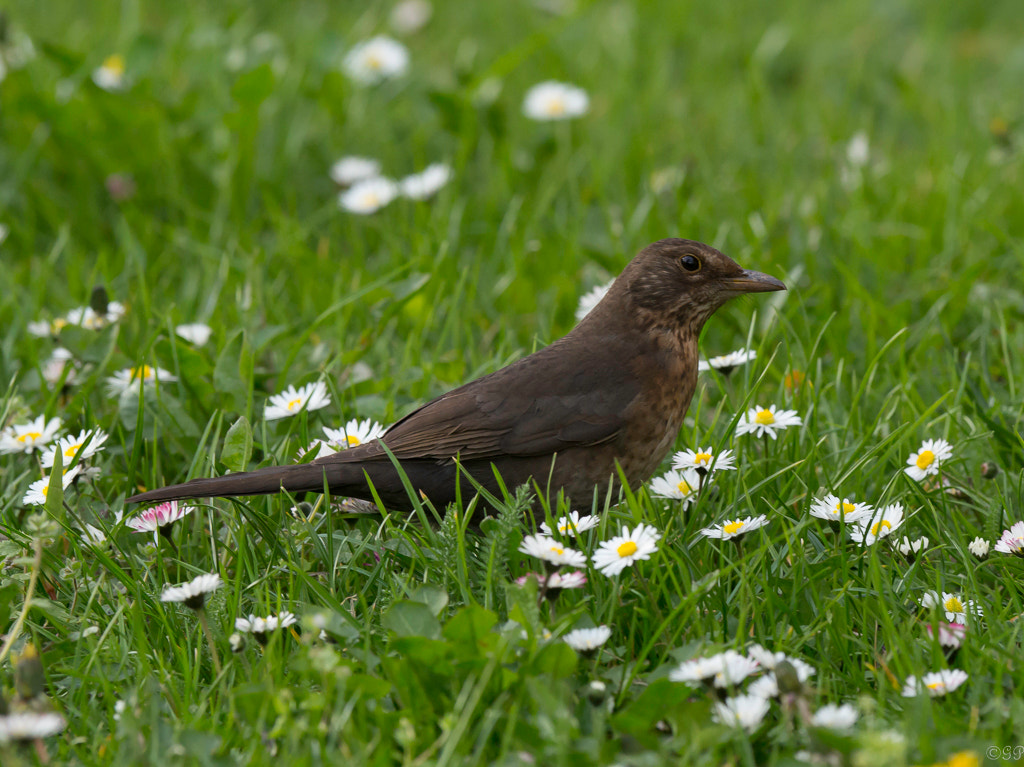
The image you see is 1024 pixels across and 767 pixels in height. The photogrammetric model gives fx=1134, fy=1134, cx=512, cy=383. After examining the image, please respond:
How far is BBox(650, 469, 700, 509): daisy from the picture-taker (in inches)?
119

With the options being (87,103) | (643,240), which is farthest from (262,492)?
(87,103)

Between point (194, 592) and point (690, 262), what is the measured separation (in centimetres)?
192

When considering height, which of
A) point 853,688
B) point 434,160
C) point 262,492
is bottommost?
point 853,688

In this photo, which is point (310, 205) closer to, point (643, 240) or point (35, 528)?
point (643, 240)

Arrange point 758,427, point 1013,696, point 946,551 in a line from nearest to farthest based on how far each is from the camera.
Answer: point 1013,696, point 946,551, point 758,427

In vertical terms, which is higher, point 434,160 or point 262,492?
point 434,160

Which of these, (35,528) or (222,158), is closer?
(35,528)

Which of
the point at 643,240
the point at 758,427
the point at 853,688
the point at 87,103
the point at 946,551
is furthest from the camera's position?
the point at 87,103

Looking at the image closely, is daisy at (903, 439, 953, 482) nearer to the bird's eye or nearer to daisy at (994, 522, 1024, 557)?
daisy at (994, 522, 1024, 557)

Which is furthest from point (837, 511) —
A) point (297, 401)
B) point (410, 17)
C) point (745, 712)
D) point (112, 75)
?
point (410, 17)

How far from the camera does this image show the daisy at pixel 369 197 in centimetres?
→ 526

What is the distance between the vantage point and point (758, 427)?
10.7 feet

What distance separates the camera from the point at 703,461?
3064 mm

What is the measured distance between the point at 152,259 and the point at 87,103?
2.94ft
